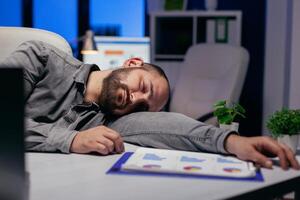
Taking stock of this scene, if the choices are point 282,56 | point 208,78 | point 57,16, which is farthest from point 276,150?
point 57,16

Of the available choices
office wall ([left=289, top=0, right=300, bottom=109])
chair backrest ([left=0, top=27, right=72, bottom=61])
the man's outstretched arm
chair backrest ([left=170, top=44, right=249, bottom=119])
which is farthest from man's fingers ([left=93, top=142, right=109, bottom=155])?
office wall ([left=289, top=0, right=300, bottom=109])

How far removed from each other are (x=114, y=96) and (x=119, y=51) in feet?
8.94

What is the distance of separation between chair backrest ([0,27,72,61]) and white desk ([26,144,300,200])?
0.86 meters

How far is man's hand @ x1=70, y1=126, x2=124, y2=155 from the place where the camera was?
39.3 inches

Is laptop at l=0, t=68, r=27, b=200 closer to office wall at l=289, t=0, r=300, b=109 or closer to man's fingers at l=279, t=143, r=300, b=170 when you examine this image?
man's fingers at l=279, t=143, r=300, b=170

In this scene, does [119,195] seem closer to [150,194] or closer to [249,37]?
[150,194]

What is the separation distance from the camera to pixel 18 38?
5.52 feet

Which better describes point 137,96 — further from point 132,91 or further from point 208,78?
point 208,78

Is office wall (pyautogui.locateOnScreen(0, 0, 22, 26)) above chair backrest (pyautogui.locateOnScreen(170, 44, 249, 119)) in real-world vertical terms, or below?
above

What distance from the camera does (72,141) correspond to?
104 cm

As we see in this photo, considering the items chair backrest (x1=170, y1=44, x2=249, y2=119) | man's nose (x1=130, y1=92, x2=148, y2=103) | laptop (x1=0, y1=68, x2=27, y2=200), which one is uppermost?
laptop (x1=0, y1=68, x2=27, y2=200)

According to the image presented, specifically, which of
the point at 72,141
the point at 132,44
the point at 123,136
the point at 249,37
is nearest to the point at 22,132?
the point at 72,141

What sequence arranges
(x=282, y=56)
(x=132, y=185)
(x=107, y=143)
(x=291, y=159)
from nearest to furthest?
(x=132, y=185) → (x=291, y=159) → (x=107, y=143) → (x=282, y=56)

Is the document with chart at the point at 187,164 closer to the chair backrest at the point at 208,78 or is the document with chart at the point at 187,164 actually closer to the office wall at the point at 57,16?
the chair backrest at the point at 208,78
